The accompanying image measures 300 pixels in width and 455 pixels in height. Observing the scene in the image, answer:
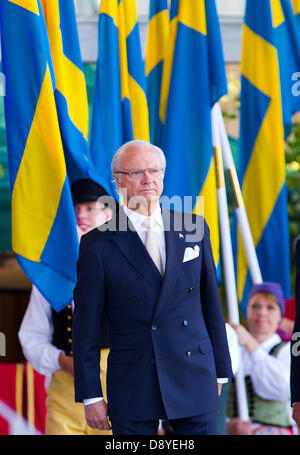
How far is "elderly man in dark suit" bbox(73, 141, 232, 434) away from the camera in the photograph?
9.50 feet

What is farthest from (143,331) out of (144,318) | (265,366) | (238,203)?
(238,203)

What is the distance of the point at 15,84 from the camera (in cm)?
404

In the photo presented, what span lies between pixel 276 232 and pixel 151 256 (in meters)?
2.30

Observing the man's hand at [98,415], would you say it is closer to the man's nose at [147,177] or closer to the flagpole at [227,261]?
the man's nose at [147,177]

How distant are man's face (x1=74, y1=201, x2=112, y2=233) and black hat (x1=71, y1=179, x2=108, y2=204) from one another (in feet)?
0.09

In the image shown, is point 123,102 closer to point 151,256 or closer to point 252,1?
point 252,1

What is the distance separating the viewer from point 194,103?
4.68 meters

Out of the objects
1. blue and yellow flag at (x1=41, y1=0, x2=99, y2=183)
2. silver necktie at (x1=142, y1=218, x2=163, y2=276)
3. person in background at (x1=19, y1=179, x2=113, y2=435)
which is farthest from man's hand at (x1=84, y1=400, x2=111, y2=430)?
blue and yellow flag at (x1=41, y1=0, x2=99, y2=183)

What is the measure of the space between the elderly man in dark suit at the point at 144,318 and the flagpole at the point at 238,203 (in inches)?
72.3

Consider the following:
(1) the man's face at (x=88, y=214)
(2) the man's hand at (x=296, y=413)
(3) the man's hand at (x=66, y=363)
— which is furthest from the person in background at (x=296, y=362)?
(1) the man's face at (x=88, y=214)

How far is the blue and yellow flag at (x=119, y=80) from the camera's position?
4.64m

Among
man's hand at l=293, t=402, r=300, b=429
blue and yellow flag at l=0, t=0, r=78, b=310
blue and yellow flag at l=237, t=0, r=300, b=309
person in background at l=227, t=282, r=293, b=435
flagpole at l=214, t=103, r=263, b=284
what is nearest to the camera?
man's hand at l=293, t=402, r=300, b=429

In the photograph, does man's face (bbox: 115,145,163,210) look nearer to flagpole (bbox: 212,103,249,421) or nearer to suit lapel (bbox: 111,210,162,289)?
suit lapel (bbox: 111,210,162,289)

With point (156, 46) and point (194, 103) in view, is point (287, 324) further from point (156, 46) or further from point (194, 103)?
point (156, 46)
